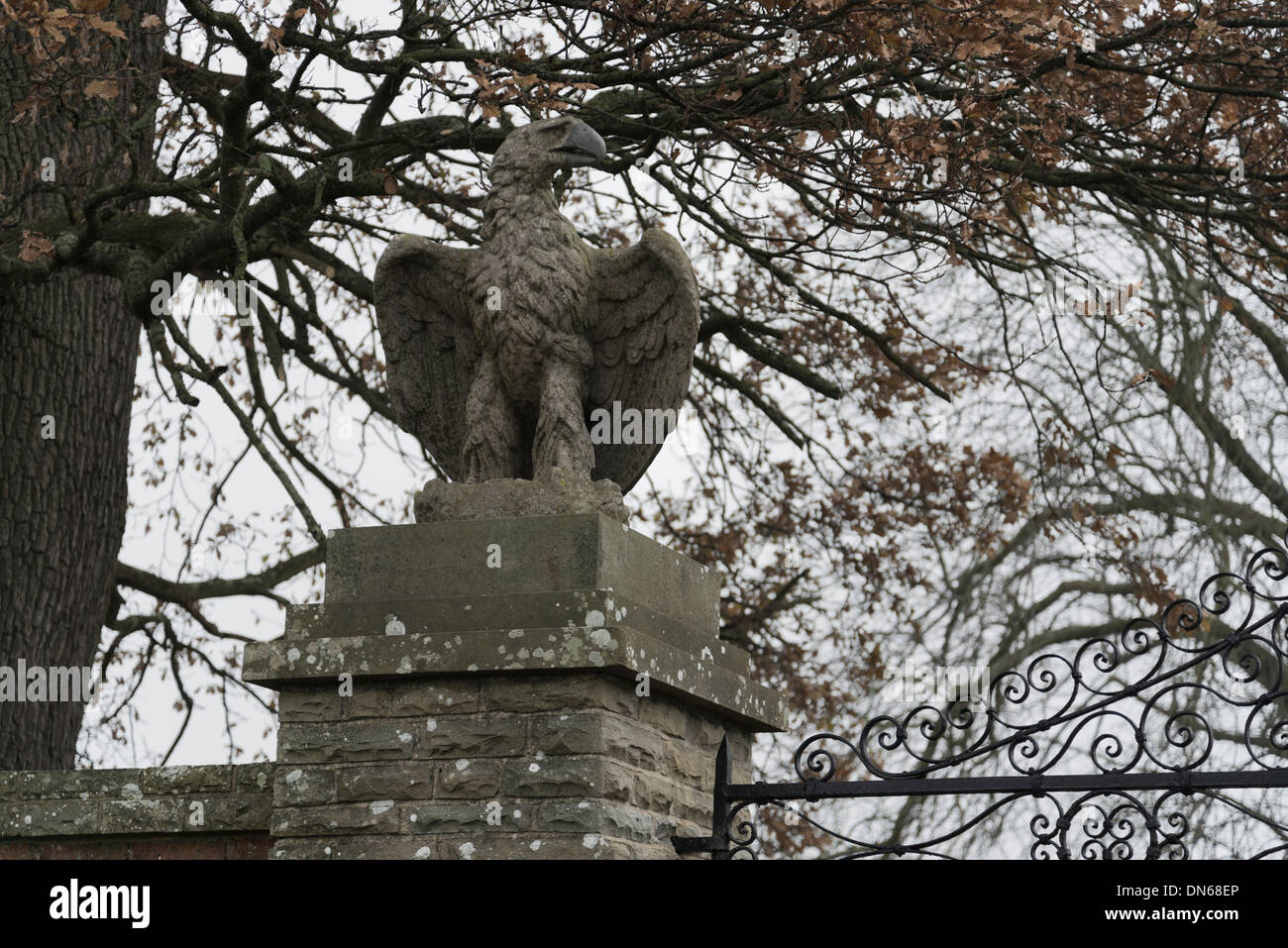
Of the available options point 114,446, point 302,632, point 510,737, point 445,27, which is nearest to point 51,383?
point 114,446

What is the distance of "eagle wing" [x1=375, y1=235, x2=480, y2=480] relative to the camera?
532cm

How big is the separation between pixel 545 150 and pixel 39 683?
4.60 m

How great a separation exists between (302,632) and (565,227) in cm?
149

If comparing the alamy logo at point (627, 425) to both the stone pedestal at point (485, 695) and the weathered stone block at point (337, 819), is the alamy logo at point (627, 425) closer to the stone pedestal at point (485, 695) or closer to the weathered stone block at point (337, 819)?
the stone pedestal at point (485, 695)

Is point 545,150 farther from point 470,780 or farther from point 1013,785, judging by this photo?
point 1013,785

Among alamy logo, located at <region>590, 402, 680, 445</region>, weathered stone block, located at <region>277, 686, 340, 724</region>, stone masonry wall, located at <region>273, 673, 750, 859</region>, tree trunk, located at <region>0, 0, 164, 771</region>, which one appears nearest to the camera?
stone masonry wall, located at <region>273, 673, 750, 859</region>

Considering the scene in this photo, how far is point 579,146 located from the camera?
16.8 ft

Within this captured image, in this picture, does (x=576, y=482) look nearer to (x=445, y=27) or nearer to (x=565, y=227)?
(x=565, y=227)

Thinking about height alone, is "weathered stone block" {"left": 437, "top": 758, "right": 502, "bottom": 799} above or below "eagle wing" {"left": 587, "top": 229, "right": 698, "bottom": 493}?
below

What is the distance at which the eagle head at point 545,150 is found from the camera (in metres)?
5.12

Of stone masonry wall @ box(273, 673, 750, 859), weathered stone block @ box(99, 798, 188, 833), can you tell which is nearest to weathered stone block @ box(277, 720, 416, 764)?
stone masonry wall @ box(273, 673, 750, 859)

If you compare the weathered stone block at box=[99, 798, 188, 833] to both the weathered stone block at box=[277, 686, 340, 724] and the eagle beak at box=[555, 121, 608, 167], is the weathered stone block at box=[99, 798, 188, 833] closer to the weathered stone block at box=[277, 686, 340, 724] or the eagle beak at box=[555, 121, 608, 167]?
the weathered stone block at box=[277, 686, 340, 724]

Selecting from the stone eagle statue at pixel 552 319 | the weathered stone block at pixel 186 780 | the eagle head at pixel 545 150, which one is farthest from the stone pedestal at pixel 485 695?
the eagle head at pixel 545 150

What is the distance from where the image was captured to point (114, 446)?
8977mm
